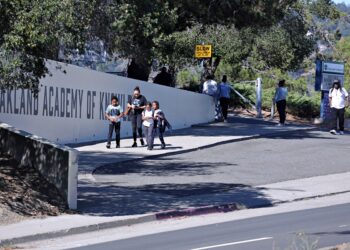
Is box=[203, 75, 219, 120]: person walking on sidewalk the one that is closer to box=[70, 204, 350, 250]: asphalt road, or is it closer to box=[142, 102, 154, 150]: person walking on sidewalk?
box=[142, 102, 154, 150]: person walking on sidewalk

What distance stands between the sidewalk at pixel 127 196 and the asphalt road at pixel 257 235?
4.15 ft

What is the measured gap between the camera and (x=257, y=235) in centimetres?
1295

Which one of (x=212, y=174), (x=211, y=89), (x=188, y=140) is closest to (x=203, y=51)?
(x=211, y=89)

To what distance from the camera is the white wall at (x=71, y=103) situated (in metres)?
23.6

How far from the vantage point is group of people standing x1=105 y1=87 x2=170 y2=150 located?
79.3 feet

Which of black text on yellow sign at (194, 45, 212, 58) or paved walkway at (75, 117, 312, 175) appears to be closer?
paved walkway at (75, 117, 312, 175)

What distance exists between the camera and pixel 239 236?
13.0 meters

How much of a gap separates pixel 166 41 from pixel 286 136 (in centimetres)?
519

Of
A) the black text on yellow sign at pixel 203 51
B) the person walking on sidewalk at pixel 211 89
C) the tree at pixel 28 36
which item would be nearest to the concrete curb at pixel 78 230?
the tree at pixel 28 36

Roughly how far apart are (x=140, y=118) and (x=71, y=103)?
2.10 metres

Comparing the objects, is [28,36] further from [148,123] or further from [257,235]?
[148,123]

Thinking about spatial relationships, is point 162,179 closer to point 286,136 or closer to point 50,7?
point 50,7

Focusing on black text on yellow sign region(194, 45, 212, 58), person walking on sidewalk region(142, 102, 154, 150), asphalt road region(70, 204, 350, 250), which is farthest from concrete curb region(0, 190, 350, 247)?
black text on yellow sign region(194, 45, 212, 58)

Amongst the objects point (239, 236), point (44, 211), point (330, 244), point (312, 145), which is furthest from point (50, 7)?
point (312, 145)
